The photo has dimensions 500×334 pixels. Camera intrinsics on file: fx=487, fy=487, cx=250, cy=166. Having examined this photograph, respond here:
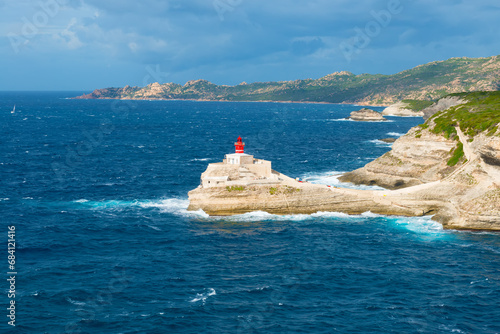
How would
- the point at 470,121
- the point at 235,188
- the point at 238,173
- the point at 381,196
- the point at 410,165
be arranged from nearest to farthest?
the point at 235,188 < the point at 381,196 < the point at 238,173 < the point at 410,165 < the point at 470,121

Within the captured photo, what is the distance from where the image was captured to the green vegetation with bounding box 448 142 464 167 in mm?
82125

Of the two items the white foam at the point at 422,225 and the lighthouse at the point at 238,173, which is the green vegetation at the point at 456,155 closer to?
the white foam at the point at 422,225

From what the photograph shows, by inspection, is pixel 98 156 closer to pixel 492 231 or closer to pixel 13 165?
pixel 13 165

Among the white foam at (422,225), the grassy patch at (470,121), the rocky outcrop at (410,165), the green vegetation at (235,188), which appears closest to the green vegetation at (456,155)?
the rocky outcrop at (410,165)

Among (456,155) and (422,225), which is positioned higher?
(456,155)

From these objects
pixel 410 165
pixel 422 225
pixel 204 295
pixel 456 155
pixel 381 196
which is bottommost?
pixel 204 295

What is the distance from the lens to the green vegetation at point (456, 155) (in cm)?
8212

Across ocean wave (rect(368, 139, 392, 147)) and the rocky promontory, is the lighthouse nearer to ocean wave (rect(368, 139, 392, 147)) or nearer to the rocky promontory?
the rocky promontory

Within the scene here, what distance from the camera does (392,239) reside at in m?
61.0

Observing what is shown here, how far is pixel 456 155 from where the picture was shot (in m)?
83.6

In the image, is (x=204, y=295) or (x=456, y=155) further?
(x=456, y=155)

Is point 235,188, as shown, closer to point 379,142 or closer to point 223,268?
point 223,268

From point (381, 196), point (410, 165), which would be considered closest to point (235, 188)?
point (381, 196)

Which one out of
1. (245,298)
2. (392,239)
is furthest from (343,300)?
(392,239)
